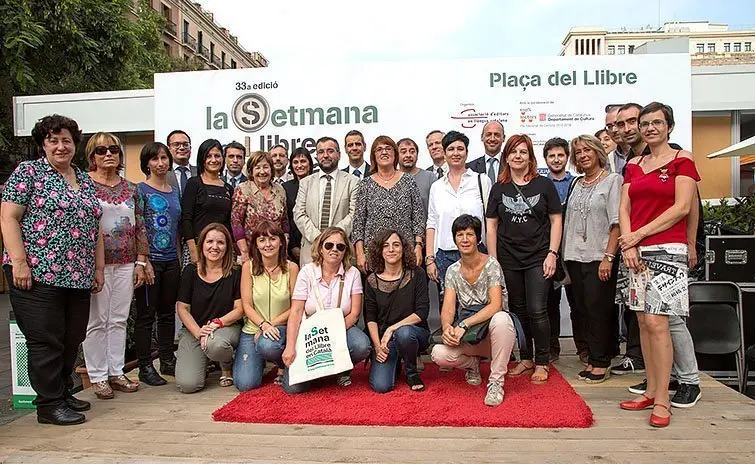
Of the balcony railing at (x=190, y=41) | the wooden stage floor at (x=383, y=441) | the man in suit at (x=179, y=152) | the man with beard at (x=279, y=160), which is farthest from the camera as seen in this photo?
the balcony railing at (x=190, y=41)

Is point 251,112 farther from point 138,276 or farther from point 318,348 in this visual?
point 318,348

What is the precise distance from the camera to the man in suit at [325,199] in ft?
15.7

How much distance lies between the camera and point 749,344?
4746 millimetres

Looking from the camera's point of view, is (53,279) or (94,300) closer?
(53,279)

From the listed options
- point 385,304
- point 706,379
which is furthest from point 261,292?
point 706,379

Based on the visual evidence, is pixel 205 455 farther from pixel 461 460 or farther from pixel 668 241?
pixel 668 241

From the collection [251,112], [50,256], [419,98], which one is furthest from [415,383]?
[251,112]

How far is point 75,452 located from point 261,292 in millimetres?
1577

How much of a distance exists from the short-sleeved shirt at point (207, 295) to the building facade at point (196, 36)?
3249 cm

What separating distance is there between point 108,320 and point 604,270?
3.37m

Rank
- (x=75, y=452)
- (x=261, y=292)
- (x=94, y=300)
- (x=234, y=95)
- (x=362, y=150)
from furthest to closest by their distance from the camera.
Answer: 1. (x=234, y=95)
2. (x=362, y=150)
3. (x=261, y=292)
4. (x=94, y=300)
5. (x=75, y=452)

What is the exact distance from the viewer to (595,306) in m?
4.24

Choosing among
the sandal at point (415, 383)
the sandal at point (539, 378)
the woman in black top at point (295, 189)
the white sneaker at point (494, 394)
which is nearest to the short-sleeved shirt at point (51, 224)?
the woman in black top at point (295, 189)

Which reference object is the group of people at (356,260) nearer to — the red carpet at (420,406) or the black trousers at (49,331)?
the black trousers at (49,331)
